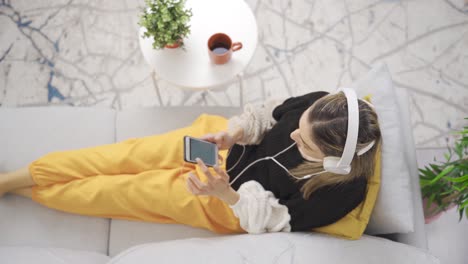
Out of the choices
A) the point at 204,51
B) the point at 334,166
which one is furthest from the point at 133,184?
the point at 334,166

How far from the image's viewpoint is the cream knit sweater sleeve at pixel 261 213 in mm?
1299

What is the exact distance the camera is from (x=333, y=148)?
1119 millimetres

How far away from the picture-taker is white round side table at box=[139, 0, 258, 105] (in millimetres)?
1579

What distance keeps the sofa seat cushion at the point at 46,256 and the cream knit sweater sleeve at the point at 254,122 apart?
700mm

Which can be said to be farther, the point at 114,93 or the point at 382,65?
the point at 114,93

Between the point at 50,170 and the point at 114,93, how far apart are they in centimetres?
71

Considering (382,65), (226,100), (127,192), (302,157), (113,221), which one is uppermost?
(382,65)

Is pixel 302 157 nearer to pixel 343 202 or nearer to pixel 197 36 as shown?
pixel 343 202

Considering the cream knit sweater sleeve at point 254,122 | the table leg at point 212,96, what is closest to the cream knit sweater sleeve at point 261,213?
the cream knit sweater sleeve at point 254,122

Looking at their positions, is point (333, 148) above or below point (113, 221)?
above

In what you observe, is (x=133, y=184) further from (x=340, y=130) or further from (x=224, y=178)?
(x=340, y=130)

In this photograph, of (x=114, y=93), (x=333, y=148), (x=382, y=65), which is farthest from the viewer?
(x=114, y=93)

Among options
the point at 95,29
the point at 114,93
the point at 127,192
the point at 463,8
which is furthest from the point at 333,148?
the point at 463,8

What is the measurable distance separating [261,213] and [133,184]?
1.62 feet
